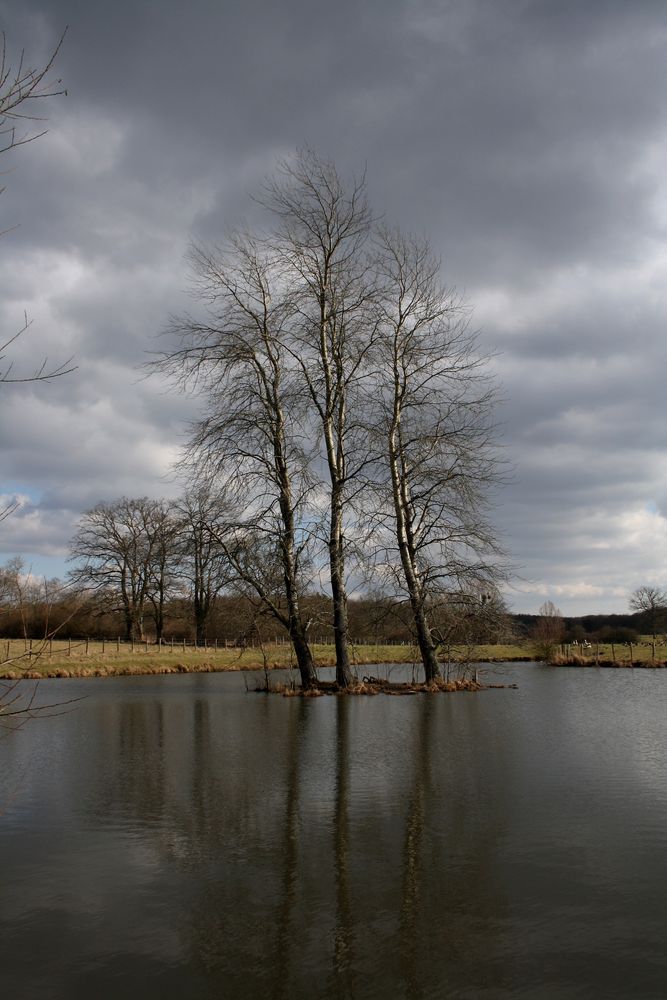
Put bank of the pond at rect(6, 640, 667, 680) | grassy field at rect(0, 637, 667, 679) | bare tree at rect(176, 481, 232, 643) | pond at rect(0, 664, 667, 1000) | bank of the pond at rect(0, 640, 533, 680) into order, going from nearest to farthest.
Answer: pond at rect(0, 664, 667, 1000) < bare tree at rect(176, 481, 232, 643) < bank of the pond at rect(6, 640, 667, 680) < bank of the pond at rect(0, 640, 533, 680) < grassy field at rect(0, 637, 667, 679)

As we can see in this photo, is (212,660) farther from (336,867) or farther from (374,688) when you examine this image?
(336,867)

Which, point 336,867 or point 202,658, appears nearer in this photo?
point 336,867

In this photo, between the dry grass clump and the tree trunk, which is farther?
the tree trunk

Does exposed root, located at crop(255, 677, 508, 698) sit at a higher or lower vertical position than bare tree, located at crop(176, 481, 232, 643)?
lower

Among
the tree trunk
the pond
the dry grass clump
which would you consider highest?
the tree trunk

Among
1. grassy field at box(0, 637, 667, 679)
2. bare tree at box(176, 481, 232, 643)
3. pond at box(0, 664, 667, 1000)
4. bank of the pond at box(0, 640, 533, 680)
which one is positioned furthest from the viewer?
grassy field at box(0, 637, 667, 679)

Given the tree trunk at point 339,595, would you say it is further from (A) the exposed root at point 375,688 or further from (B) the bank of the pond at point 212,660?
(B) the bank of the pond at point 212,660

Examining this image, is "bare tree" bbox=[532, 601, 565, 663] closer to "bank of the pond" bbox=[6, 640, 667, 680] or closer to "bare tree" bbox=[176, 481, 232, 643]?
"bank of the pond" bbox=[6, 640, 667, 680]

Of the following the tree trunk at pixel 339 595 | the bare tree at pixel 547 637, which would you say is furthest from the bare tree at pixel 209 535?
the bare tree at pixel 547 637

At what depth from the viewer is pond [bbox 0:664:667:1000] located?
4.04 m

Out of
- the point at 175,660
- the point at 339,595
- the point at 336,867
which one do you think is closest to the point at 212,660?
the point at 175,660

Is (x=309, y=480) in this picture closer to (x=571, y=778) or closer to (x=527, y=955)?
(x=571, y=778)

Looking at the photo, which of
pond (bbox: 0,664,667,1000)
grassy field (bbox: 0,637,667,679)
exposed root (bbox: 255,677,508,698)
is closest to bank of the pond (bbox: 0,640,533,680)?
grassy field (bbox: 0,637,667,679)

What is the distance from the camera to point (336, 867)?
5.65m
